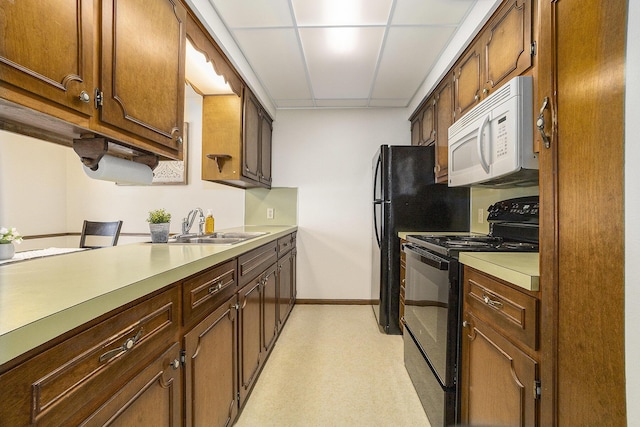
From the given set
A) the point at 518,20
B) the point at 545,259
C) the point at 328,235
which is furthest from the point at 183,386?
the point at 328,235

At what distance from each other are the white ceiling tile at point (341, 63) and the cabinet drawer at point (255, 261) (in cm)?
147

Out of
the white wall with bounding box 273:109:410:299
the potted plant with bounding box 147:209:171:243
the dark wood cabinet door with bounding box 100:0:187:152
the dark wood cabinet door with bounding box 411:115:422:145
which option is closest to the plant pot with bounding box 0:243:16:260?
the potted plant with bounding box 147:209:171:243

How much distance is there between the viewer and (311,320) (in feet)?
9.94

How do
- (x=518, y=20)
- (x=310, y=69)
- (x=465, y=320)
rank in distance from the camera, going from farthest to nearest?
(x=310, y=69) < (x=518, y=20) < (x=465, y=320)

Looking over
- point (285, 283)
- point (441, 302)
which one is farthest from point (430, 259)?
point (285, 283)

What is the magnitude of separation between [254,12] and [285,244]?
1771 millimetres

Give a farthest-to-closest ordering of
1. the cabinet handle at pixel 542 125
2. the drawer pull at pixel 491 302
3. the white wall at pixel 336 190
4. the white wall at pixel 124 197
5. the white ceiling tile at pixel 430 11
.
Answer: the white wall at pixel 336 190 → the white wall at pixel 124 197 → the white ceiling tile at pixel 430 11 → the drawer pull at pixel 491 302 → the cabinet handle at pixel 542 125

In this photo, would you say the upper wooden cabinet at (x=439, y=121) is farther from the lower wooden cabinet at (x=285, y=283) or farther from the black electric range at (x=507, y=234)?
the lower wooden cabinet at (x=285, y=283)

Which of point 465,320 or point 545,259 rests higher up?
point 545,259

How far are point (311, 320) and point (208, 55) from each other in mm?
2390

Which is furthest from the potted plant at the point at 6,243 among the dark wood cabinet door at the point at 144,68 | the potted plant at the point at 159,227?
the dark wood cabinet door at the point at 144,68

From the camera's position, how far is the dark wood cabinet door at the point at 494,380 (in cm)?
94

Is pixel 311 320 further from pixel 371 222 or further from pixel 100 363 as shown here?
pixel 100 363

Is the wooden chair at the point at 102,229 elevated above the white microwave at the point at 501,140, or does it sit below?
below
